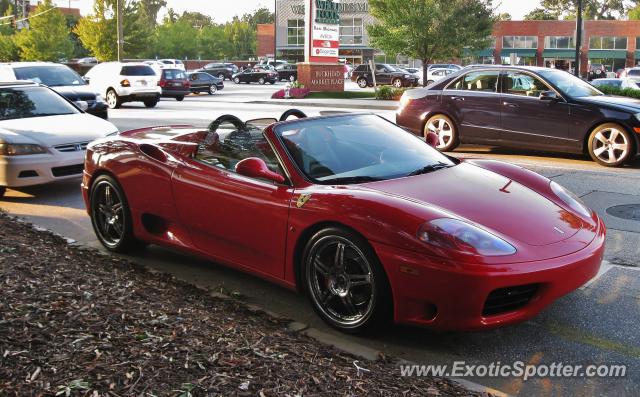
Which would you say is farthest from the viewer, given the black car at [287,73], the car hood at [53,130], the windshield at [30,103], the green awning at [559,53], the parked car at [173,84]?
the green awning at [559,53]

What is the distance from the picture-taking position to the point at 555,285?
3.86m

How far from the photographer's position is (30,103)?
32.0 feet

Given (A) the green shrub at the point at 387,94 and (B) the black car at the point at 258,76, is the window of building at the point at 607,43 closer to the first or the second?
(B) the black car at the point at 258,76

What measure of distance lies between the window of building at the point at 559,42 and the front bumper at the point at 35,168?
7726 cm

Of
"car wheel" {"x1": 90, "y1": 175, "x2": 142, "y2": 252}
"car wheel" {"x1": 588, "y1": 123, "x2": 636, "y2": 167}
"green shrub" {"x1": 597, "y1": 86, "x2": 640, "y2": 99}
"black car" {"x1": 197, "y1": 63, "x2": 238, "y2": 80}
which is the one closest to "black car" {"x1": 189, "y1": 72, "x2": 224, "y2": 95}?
"black car" {"x1": 197, "y1": 63, "x2": 238, "y2": 80}

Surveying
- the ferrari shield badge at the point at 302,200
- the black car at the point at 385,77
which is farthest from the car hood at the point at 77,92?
the black car at the point at 385,77

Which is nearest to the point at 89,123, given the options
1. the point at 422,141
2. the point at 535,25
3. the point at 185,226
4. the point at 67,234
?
the point at 67,234

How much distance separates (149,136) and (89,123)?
12.5 ft

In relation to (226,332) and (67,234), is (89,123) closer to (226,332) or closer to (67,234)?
(67,234)

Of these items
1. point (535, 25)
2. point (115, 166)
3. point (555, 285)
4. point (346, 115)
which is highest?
point (535, 25)

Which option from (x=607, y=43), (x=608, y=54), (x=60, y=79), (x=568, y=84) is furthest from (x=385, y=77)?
(x=607, y=43)

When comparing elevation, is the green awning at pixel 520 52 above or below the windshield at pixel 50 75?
above

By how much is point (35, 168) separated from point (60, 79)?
9.47 meters

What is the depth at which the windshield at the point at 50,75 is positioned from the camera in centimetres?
1620
